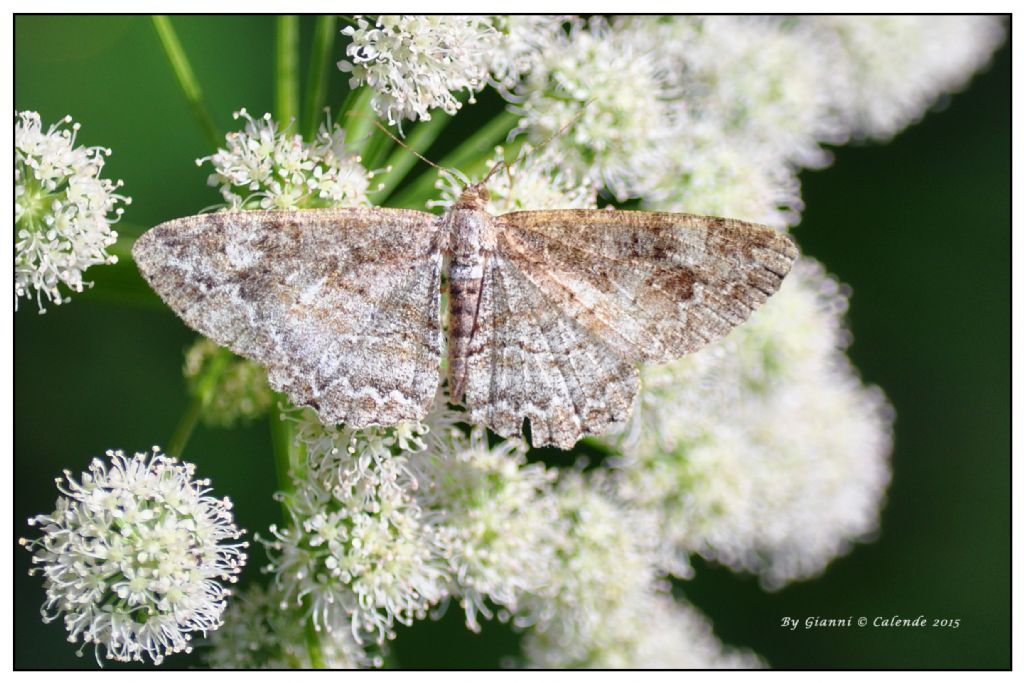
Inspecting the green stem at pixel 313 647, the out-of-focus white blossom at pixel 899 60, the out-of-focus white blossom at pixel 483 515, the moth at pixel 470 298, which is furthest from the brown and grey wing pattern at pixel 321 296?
the out-of-focus white blossom at pixel 899 60

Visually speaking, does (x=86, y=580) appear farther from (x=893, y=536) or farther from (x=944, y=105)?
(x=944, y=105)

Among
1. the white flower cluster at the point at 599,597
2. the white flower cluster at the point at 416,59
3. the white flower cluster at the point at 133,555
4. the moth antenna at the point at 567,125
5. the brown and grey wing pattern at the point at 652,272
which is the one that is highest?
the white flower cluster at the point at 416,59

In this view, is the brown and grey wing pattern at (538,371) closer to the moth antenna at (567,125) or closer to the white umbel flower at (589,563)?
the moth antenna at (567,125)

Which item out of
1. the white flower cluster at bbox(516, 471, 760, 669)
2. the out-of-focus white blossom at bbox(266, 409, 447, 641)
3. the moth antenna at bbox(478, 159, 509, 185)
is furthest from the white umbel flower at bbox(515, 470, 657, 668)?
the moth antenna at bbox(478, 159, 509, 185)

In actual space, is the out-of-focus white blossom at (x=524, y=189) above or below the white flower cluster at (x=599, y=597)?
above

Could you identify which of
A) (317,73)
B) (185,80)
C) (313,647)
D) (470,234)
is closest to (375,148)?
(317,73)

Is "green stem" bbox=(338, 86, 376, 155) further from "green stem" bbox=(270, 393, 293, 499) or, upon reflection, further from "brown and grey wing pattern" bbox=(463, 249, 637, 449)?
"green stem" bbox=(270, 393, 293, 499)
